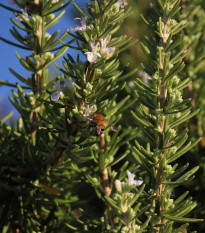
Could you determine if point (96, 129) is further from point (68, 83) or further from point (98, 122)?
point (68, 83)


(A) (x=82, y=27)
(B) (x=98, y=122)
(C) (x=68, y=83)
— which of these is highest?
(A) (x=82, y=27)

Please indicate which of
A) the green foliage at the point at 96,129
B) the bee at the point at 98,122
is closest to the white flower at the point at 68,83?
the green foliage at the point at 96,129

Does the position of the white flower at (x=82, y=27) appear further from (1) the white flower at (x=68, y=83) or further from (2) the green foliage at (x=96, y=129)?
(1) the white flower at (x=68, y=83)

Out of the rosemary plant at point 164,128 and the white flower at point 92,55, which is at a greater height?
the white flower at point 92,55

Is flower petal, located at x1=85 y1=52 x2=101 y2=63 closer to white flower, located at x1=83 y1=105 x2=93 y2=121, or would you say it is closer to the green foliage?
the green foliage

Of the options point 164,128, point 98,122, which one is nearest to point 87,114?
point 98,122

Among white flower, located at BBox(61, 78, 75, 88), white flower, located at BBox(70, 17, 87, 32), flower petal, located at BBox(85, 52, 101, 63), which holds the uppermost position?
white flower, located at BBox(70, 17, 87, 32)

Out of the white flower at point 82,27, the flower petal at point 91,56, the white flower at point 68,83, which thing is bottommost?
the white flower at point 68,83

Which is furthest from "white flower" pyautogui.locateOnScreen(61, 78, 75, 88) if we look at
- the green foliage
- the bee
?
the bee

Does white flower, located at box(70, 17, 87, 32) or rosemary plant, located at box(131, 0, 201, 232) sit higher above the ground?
white flower, located at box(70, 17, 87, 32)
